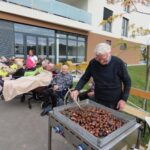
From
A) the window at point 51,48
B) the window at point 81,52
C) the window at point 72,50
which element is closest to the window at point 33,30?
the window at point 51,48

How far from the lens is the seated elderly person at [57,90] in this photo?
487 cm

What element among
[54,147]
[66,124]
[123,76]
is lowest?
[54,147]

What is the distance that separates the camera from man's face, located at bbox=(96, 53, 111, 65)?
8.22 ft

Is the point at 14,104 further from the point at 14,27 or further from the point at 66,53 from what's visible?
the point at 66,53

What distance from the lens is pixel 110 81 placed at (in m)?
2.75

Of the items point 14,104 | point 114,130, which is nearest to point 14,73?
point 14,104

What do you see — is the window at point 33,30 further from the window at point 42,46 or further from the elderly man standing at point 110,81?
the elderly man standing at point 110,81

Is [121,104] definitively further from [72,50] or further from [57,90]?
[72,50]

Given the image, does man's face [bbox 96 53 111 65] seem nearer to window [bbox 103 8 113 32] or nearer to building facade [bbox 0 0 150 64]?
building facade [bbox 0 0 150 64]

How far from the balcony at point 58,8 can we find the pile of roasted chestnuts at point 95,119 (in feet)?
32.8

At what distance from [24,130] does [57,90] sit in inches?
55.3

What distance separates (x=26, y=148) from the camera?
3.22 meters

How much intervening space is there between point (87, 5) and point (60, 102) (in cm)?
1288

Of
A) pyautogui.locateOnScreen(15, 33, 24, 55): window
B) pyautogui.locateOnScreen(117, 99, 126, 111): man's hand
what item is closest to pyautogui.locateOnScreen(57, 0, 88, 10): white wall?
pyautogui.locateOnScreen(15, 33, 24, 55): window
